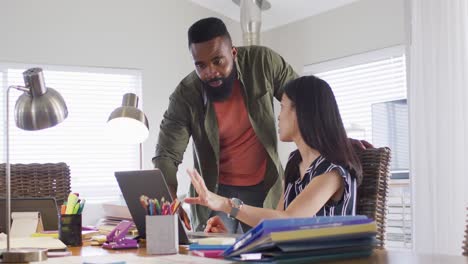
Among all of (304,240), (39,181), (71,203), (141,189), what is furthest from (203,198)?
(39,181)

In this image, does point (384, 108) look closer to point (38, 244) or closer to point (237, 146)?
point (237, 146)

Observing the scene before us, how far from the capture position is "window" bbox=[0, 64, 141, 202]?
219 inches

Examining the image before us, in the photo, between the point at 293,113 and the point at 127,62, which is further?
the point at 127,62

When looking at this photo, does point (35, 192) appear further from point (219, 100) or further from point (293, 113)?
point (293, 113)

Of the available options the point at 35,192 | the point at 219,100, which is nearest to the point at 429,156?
the point at 219,100

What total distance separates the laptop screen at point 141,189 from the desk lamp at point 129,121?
748mm

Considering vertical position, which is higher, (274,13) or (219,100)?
(274,13)

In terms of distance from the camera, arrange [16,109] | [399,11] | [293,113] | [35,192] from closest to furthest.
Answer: [16,109] < [293,113] < [35,192] < [399,11]

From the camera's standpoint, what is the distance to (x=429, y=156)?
11.9 feet

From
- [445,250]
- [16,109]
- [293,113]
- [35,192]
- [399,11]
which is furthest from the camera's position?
[399,11]

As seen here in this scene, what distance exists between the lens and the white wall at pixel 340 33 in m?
5.04

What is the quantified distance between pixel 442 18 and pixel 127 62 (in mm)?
3312

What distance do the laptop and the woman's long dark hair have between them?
883 millimetres

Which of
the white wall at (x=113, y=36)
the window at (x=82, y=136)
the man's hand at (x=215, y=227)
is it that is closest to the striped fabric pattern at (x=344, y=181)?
the man's hand at (x=215, y=227)
